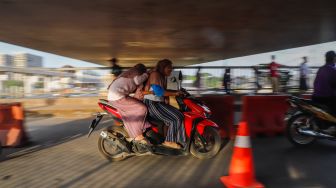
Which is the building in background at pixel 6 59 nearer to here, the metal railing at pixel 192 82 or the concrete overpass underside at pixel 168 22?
the concrete overpass underside at pixel 168 22

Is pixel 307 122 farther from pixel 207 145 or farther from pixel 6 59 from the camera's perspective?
pixel 6 59

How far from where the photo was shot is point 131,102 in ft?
17.0

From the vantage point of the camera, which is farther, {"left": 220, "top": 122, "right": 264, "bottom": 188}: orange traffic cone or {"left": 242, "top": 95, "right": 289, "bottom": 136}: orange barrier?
{"left": 242, "top": 95, "right": 289, "bottom": 136}: orange barrier

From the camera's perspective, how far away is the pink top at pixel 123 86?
523cm

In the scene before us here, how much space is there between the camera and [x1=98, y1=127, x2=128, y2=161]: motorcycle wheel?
5.29 metres

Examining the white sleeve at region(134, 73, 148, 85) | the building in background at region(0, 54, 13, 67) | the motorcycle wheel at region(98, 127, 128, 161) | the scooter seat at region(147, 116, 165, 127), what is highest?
the building in background at region(0, 54, 13, 67)

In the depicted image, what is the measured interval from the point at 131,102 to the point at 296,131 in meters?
3.24

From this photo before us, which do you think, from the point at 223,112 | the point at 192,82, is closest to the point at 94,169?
the point at 223,112

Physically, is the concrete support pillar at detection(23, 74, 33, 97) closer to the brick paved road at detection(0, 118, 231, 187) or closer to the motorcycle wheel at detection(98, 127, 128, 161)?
the brick paved road at detection(0, 118, 231, 187)

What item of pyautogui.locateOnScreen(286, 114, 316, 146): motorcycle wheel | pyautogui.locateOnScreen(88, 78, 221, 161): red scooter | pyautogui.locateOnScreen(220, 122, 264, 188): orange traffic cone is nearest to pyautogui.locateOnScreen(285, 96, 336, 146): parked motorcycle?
pyautogui.locateOnScreen(286, 114, 316, 146): motorcycle wheel

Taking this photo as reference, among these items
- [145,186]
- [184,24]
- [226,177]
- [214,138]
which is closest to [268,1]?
[184,24]

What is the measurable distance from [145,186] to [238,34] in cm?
1081

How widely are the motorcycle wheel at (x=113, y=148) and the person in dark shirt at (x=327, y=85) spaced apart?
12.1 ft

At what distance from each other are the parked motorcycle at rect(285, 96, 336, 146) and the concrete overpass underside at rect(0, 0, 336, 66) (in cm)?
353
